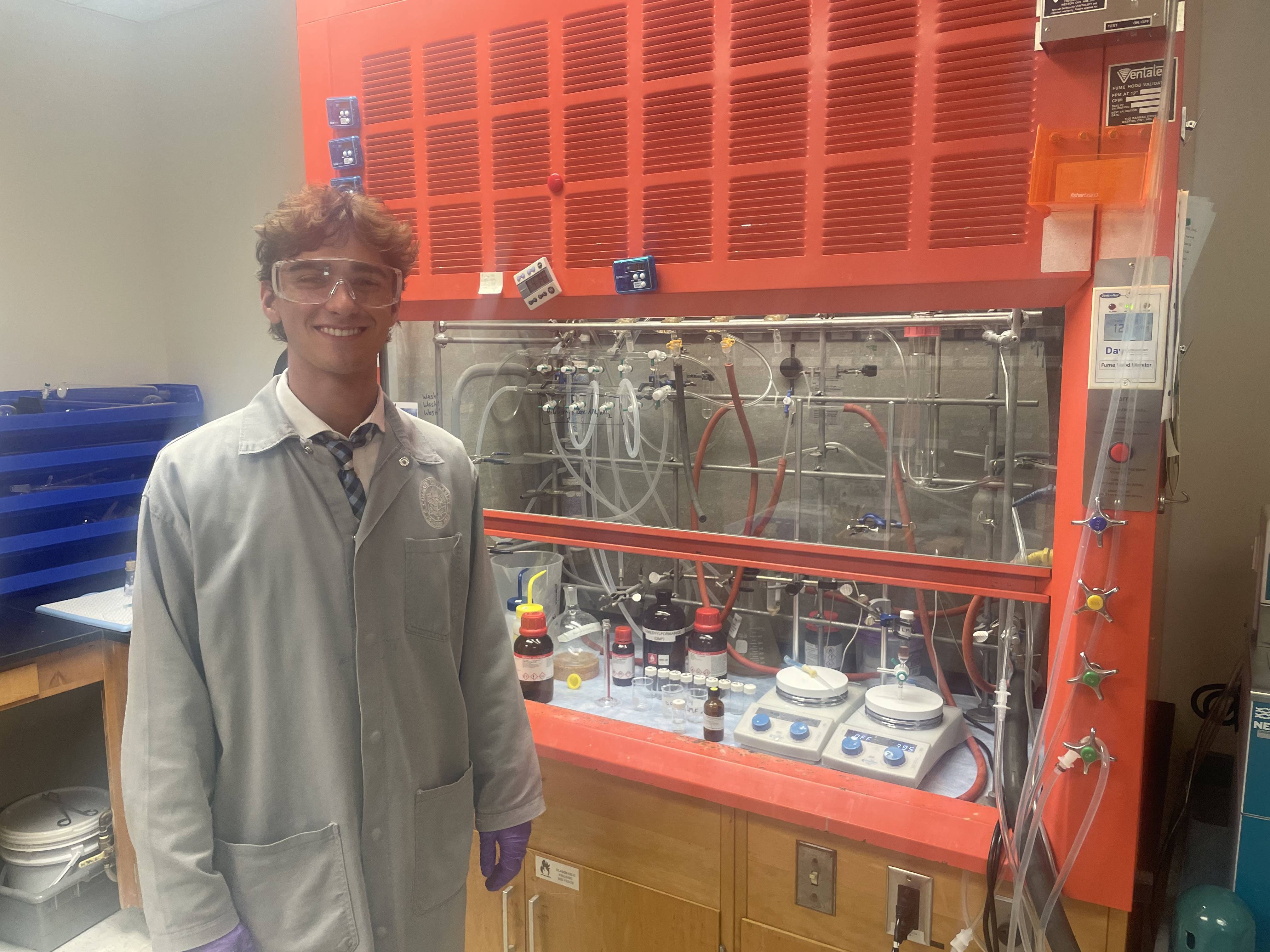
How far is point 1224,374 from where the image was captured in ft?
6.77

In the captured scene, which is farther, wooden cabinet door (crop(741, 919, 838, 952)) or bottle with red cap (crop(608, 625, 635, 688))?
bottle with red cap (crop(608, 625, 635, 688))

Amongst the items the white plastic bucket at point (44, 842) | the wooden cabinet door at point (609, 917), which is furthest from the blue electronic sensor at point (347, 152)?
the white plastic bucket at point (44, 842)

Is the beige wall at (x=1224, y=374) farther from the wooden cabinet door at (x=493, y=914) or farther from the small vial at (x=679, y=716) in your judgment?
the wooden cabinet door at (x=493, y=914)

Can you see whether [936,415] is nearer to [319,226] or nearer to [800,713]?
[800,713]

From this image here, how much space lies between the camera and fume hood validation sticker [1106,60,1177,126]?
1.23 m

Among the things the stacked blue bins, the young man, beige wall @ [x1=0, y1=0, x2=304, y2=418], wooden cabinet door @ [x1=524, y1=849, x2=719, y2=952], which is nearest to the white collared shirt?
the young man

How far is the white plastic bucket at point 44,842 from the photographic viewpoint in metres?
2.45

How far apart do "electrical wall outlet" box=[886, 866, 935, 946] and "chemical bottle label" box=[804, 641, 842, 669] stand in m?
0.53

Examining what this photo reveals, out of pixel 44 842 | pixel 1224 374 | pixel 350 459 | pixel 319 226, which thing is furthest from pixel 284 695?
pixel 1224 374

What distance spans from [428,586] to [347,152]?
1177 millimetres

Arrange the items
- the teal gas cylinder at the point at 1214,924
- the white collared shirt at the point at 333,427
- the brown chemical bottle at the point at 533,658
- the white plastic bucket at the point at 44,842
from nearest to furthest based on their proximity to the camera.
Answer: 1. the white collared shirt at the point at 333,427
2. the teal gas cylinder at the point at 1214,924
3. the brown chemical bottle at the point at 533,658
4. the white plastic bucket at the point at 44,842

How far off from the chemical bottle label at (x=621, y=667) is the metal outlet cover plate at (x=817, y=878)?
2.09 ft

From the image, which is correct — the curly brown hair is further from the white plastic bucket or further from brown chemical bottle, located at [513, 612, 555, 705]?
the white plastic bucket

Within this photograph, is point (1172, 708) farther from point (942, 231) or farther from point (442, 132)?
point (442, 132)
